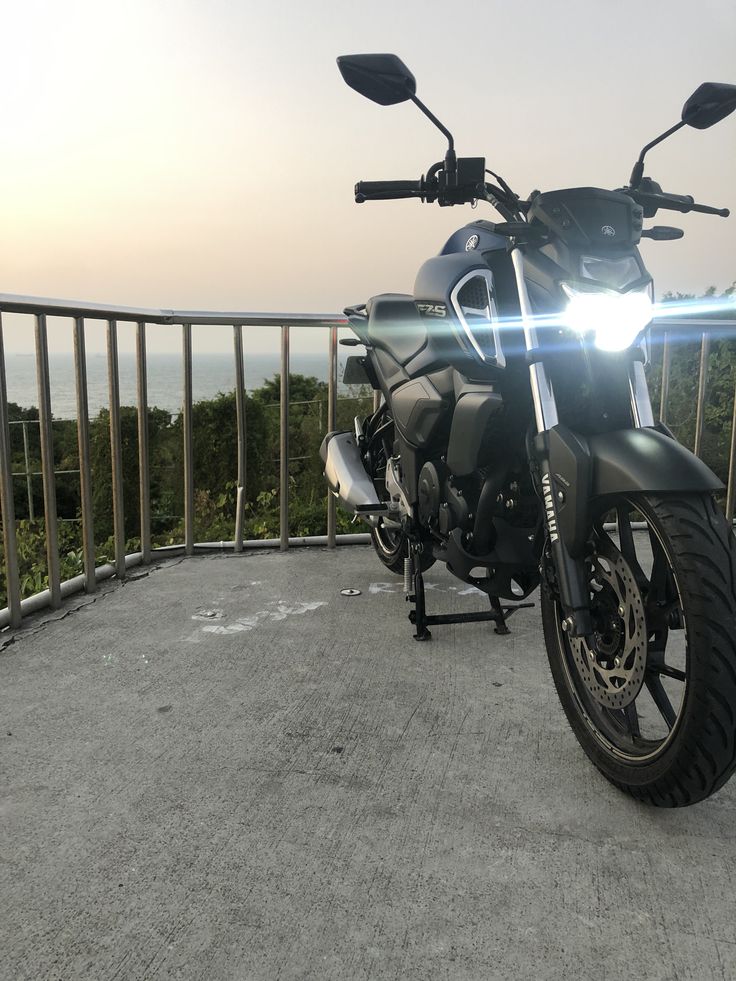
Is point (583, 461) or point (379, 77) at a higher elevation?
point (379, 77)

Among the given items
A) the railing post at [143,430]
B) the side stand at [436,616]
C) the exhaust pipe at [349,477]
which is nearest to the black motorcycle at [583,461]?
the side stand at [436,616]

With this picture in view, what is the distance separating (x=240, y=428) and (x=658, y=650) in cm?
272

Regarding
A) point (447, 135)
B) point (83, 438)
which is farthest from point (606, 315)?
point (83, 438)

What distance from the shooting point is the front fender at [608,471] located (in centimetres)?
146

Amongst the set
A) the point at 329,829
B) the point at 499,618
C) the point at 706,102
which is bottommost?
the point at 329,829

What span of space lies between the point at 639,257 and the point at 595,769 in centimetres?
116

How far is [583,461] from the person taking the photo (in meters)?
1.60

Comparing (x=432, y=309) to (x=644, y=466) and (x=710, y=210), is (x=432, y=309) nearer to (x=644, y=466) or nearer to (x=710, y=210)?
(x=710, y=210)

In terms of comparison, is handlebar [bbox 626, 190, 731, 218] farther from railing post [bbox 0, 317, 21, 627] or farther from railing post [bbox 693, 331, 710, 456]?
railing post [bbox 693, 331, 710, 456]

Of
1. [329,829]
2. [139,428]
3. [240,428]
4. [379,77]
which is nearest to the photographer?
[329,829]

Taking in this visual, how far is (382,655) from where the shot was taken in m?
2.54

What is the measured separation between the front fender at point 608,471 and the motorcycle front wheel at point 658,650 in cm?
5

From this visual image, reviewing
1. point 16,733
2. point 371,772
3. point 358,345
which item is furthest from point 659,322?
point 16,733

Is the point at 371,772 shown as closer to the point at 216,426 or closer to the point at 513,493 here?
the point at 513,493
